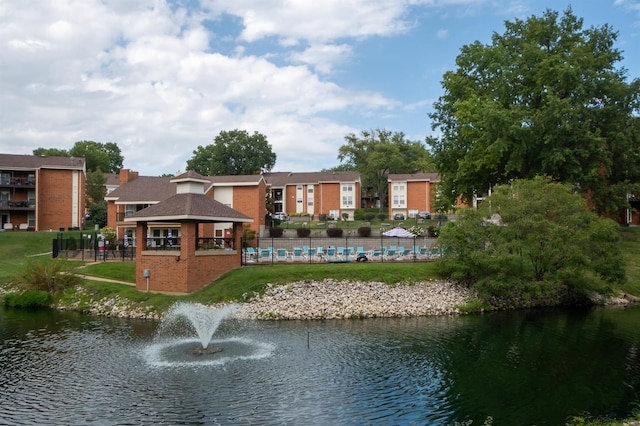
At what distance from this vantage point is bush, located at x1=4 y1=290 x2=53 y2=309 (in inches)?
1200

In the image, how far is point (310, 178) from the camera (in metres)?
82.9

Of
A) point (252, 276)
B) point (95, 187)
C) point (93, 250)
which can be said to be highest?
point (95, 187)

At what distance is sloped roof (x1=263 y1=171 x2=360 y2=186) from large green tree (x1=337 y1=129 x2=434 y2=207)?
4758mm

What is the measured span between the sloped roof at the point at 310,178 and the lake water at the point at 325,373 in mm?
55244

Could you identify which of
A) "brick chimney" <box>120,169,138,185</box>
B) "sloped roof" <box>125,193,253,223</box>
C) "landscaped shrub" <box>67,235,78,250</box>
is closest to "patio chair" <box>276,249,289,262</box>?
"sloped roof" <box>125,193,253,223</box>

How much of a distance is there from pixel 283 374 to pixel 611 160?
110ft

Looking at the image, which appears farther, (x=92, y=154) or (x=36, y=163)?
(x=92, y=154)

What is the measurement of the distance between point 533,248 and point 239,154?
6820cm

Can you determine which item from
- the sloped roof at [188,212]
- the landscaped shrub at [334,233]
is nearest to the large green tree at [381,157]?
the landscaped shrub at [334,233]

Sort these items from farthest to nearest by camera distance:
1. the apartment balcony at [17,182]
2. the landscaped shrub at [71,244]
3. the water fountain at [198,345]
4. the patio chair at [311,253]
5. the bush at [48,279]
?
the apartment balcony at [17,182]
the landscaped shrub at [71,244]
the patio chair at [311,253]
the bush at [48,279]
the water fountain at [198,345]

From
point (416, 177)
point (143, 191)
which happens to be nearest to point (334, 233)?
point (143, 191)

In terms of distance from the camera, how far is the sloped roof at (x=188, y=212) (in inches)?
1181

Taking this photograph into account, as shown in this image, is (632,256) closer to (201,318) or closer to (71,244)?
(201,318)

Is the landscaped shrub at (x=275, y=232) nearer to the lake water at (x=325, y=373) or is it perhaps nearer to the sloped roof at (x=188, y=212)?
the sloped roof at (x=188, y=212)
